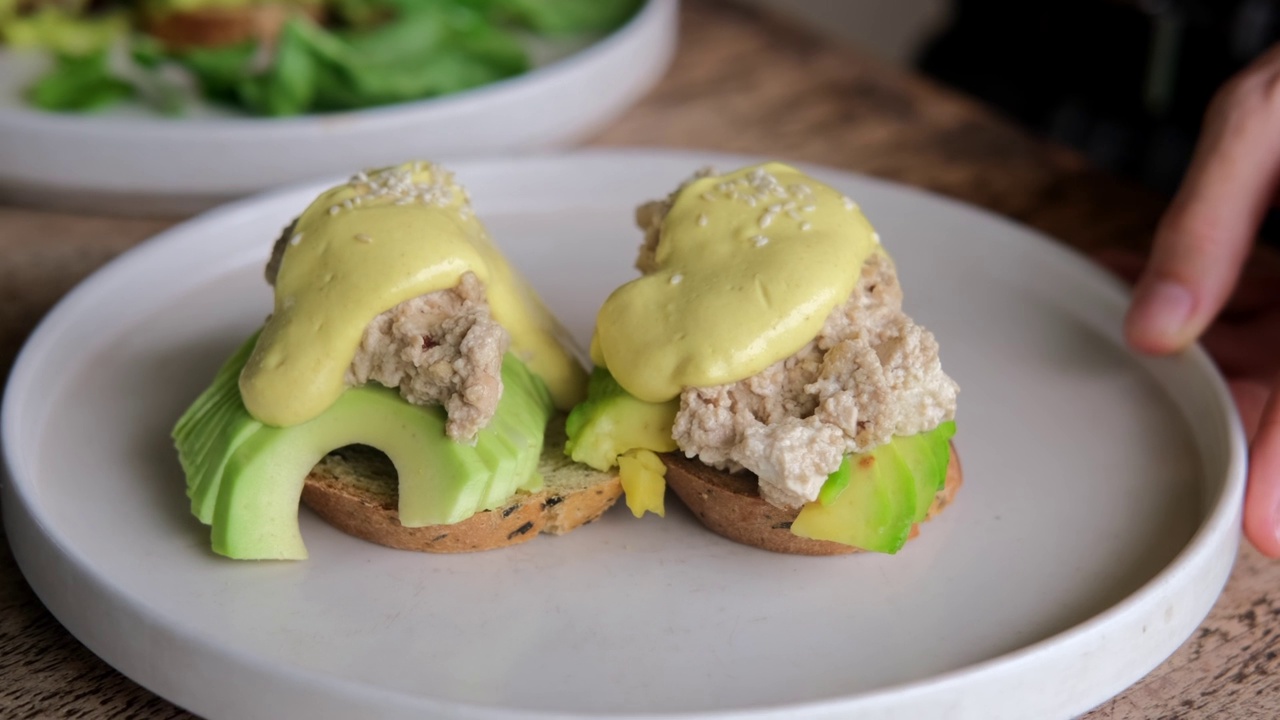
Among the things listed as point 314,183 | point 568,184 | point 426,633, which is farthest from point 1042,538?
point 314,183

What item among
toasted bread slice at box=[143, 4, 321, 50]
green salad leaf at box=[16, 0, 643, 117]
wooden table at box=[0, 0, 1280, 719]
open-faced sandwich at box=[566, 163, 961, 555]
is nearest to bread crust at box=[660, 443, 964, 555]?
open-faced sandwich at box=[566, 163, 961, 555]

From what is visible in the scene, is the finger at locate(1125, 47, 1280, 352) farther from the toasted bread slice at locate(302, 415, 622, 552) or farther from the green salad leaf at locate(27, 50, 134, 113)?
the green salad leaf at locate(27, 50, 134, 113)

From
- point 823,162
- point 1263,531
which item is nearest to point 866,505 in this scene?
point 1263,531

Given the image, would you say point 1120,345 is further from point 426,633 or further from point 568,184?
point 426,633

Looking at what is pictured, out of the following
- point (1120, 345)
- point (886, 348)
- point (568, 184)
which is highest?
point (886, 348)

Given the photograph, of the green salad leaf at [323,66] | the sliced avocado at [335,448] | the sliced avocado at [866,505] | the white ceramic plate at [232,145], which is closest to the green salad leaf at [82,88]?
the green salad leaf at [323,66]

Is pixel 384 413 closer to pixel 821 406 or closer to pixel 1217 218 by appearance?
pixel 821 406
